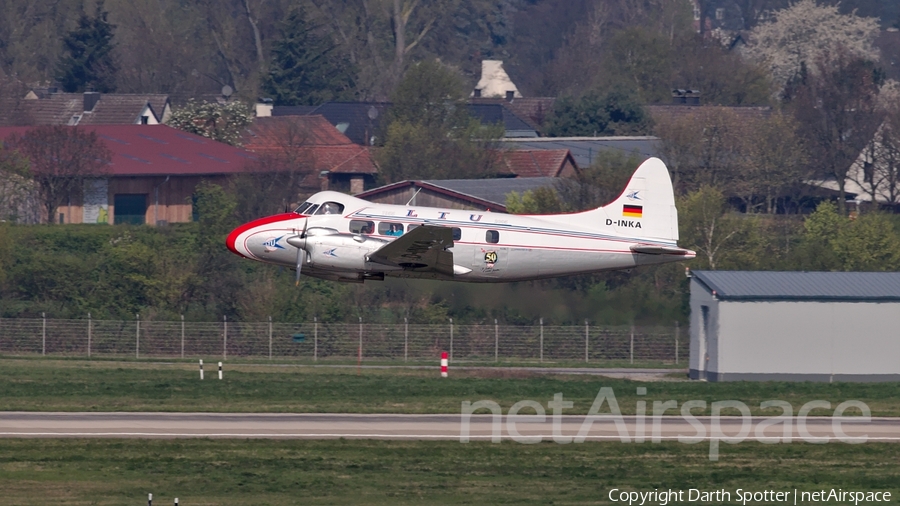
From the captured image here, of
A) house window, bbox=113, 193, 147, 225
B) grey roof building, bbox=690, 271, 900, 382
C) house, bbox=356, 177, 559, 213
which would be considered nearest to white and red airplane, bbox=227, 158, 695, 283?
grey roof building, bbox=690, 271, 900, 382

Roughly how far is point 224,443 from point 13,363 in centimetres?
2278

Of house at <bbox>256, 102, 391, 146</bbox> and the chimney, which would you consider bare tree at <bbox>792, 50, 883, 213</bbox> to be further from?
the chimney

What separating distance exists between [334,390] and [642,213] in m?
11.6

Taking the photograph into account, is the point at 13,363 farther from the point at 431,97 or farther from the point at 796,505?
the point at 431,97

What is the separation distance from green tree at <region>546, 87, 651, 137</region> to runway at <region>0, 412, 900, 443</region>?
80.7 metres

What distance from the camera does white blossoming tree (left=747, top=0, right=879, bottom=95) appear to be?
491 feet

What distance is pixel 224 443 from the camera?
102ft

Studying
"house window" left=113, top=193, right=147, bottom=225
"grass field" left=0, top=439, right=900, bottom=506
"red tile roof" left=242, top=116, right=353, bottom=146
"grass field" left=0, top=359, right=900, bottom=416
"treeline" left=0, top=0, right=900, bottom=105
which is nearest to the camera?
"grass field" left=0, top=439, right=900, bottom=506

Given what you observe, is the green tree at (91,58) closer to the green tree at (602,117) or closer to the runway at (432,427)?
the green tree at (602,117)

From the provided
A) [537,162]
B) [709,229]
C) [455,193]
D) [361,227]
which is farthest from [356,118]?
[361,227]

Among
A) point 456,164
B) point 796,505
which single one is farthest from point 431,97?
point 796,505

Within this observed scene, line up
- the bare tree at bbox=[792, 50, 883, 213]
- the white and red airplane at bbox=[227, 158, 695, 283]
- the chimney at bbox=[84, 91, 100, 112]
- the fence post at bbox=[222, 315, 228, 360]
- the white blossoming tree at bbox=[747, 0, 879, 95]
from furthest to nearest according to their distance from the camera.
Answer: the white blossoming tree at bbox=[747, 0, 879, 95]
the chimney at bbox=[84, 91, 100, 112]
the bare tree at bbox=[792, 50, 883, 213]
the fence post at bbox=[222, 315, 228, 360]
the white and red airplane at bbox=[227, 158, 695, 283]

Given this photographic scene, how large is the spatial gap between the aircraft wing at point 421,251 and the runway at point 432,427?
4404 millimetres

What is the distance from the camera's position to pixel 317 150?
97062 millimetres
